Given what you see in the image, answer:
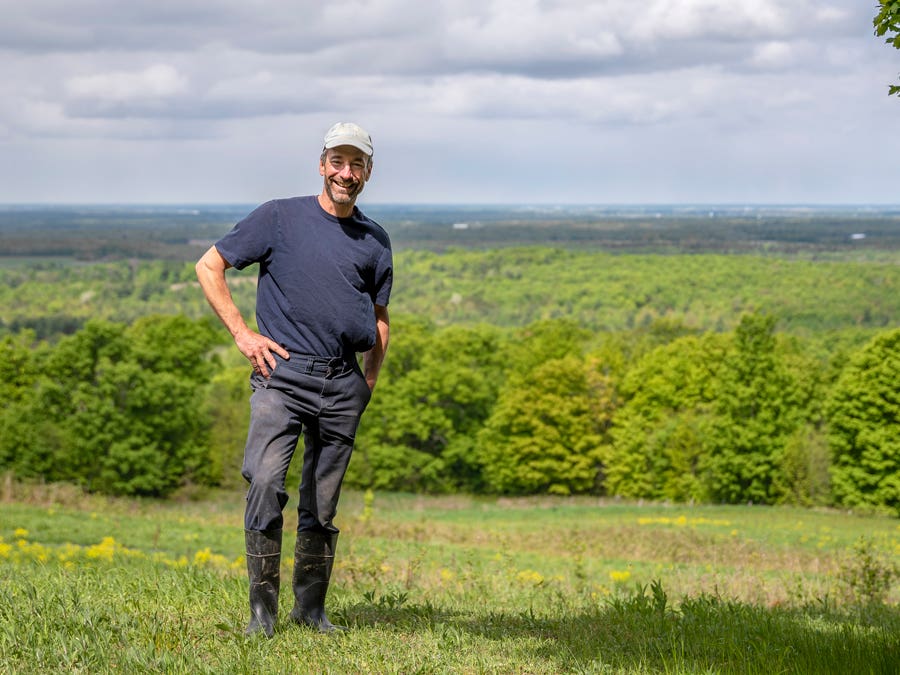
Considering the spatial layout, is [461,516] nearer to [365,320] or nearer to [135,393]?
[135,393]

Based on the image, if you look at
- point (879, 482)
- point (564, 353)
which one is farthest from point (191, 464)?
point (879, 482)

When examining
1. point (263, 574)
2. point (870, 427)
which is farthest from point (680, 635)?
point (870, 427)

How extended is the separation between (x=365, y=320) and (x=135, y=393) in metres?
51.7

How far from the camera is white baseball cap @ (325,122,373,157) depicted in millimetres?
5656

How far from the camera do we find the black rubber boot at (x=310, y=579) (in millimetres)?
5988

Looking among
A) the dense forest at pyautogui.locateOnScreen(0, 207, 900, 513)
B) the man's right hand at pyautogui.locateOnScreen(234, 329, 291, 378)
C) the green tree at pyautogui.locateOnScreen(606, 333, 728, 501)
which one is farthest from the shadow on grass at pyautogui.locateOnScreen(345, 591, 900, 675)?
the green tree at pyautogui.locateOnScreen(606, 333, 728, 501)

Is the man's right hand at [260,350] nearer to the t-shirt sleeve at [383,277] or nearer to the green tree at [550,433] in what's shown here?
the t-shirt sleeve at [383,277]

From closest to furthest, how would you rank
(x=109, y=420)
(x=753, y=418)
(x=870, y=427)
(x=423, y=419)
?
(x=870, y=427) → (x=109, y=420) → (x=753, y=418) → (x=423, y=419)

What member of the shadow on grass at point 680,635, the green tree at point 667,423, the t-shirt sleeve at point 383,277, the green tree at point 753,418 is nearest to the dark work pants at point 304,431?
the t-shirt sleeve at point 383,277

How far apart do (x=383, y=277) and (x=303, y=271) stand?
574mm

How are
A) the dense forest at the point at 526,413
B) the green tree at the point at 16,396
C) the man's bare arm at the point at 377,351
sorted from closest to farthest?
the man's bare arm at the point at 377,351, the dense forest at the point at 526,413, the green tree at the point at 16,396

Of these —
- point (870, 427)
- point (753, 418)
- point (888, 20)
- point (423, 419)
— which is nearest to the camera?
point (888, 20)

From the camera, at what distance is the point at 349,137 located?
5676 millimetres

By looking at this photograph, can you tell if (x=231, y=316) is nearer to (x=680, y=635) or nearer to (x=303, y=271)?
(x=303, y=271)
